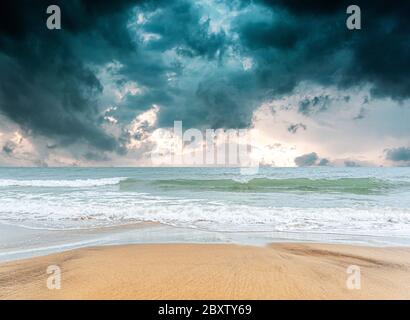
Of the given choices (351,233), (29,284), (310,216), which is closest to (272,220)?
(310,216)

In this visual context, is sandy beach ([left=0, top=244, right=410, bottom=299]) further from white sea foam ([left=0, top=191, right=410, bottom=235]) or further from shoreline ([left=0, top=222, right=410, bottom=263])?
white sea foam ([left=0, top=191, right=410, bottom=235])

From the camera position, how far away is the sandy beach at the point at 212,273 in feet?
11.2

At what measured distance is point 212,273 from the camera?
4.18 m

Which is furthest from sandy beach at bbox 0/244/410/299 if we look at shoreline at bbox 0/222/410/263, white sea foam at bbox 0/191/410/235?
white sea foam at bbox 0/191/410/235

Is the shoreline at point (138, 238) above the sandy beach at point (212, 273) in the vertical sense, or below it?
below

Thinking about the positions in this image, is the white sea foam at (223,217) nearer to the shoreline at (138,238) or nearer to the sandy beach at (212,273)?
the shoreline at (138,238)

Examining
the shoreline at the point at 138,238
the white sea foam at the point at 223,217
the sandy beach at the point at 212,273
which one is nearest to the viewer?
the sandy beach at the point at 212,273

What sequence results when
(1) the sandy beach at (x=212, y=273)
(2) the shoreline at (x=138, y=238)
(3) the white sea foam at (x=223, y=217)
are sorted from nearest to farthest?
(1) the sandy beach at (x=212, y=273) → (2) the shoreline at (x=138, y=238) → (3) the white sea foam at (x=223, y=217)

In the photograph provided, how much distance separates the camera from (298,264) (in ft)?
15.6

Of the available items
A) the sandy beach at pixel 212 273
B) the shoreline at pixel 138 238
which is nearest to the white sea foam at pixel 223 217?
the shoreline at pixel 138 238

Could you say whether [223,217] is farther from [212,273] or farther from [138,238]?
[212,273]

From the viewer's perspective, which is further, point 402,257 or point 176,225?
point 176,225

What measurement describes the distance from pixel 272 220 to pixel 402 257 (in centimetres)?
429
